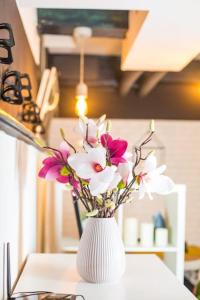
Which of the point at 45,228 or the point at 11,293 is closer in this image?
the point at 11,293

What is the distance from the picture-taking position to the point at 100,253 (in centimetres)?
146

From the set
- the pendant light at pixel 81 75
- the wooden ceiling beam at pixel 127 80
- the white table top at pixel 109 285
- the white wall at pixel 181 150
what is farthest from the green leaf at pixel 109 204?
the white wall at pixel 181 150

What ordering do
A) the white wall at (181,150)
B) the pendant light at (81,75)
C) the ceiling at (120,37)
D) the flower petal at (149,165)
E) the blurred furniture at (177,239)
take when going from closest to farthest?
the flower petal at (149,165) → the ceiling at (120,37) → the blurred furniture at (177,239) → the pendant light at (81,75) → the white wall at (181,150)

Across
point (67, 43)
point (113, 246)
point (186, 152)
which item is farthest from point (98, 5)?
point (186, 152)

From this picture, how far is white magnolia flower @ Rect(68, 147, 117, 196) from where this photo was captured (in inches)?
51.5

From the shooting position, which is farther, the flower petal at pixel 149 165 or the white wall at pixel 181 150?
the white wall at pixel 181 150

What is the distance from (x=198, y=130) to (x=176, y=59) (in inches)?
73.7

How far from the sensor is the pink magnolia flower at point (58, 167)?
149 centimetres

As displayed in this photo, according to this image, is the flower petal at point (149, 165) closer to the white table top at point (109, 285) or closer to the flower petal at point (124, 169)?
the flower petal at point (124, 169)

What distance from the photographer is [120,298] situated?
1.31 metres

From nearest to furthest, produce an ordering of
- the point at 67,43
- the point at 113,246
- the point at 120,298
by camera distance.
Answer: the point at 120,298 → the point at 113,246 → the point at 67,43

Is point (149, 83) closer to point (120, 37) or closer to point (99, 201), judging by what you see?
point (120, 37)

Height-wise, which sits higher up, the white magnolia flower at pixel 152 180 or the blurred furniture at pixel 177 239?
the white magnolia flower at pixel 152 180

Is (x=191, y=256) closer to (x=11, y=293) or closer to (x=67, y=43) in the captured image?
(x=67, y=43)
